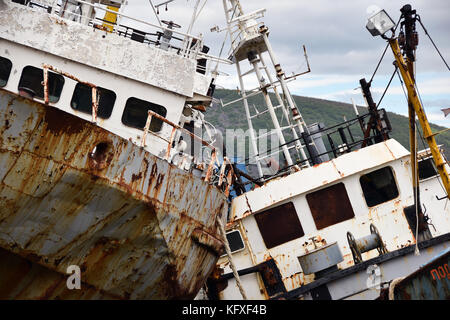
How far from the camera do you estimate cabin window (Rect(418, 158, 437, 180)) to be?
34.7ft

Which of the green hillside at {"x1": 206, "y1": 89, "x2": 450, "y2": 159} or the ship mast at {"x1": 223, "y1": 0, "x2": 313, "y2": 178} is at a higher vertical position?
the green hillside at {"x1": 206, "y1": 89, "x2": 450, "y2": 159}

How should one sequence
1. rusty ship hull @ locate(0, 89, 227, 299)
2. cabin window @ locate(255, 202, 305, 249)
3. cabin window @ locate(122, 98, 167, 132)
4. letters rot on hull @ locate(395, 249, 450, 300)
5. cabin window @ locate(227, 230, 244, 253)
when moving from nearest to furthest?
rusty ship hull @ locate(0, 89, 227, 299)
letters rot on hull @ locate(395, 249, 450, 300)
cabin window @ locate(122, 98, 167, 132)
cabin window @ locate(255, 202, 305, 249)
cabin window @ locate(227, 230, 244, 253)

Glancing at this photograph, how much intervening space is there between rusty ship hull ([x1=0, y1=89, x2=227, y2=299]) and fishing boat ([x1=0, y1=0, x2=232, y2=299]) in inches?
0.6

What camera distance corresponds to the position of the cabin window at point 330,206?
1056 centimetres

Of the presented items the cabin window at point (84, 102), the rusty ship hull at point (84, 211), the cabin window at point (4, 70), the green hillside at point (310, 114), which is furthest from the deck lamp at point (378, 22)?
the green hillside at point (310, 114)

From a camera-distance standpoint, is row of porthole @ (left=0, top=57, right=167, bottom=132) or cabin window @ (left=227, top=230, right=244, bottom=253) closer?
row of porthole @ (left=0, top=57, right=167, bottom=132)

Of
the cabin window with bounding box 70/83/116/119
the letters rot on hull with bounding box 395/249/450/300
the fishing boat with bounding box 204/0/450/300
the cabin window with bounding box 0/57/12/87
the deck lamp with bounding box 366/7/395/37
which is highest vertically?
the cabin window with bounding box 0/57/12/87

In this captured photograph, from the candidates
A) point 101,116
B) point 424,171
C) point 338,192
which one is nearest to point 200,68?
point 101,116

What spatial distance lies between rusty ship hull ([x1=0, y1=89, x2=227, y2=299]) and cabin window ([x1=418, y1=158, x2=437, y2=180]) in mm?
6238

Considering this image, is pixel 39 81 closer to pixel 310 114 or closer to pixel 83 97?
pixel 83 97

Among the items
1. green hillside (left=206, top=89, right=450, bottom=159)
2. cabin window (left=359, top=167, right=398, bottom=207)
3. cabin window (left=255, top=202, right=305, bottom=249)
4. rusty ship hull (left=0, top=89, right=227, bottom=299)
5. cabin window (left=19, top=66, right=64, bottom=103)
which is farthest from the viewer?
green hillside (left=206, top=89, right=450, bottom=159)

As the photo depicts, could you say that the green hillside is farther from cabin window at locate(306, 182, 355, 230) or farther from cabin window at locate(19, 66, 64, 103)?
cabin window at locate(19, 66, 64, 103)

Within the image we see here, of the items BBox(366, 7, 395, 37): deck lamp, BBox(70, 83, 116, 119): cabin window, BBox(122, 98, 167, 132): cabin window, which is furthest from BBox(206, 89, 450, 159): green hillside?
BBox(366, 7, 395, 37): deck lamp

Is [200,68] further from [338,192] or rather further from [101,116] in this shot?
[338,192]
